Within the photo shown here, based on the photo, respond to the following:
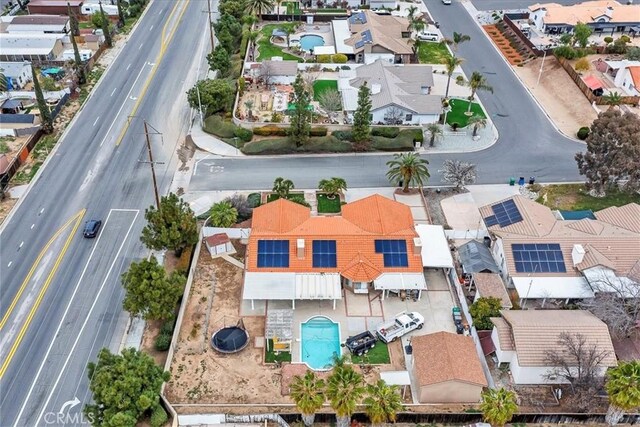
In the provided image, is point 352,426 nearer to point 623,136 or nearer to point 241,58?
point 623,136

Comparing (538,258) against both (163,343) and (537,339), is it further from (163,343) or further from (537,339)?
(163,343)

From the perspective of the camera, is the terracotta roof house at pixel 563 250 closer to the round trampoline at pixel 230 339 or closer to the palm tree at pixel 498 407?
the palm tree at pixel 498 407

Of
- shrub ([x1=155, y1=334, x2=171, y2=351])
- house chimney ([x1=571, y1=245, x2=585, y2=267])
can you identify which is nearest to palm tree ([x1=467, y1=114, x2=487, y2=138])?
house chimney ([x1=571, y1=245, x2=585, y2=267])

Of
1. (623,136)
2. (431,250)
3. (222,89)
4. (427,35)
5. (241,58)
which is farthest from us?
(427,35)

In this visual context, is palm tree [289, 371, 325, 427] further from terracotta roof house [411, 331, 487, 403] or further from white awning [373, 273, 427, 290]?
white awning [373, 273, 427, 290]

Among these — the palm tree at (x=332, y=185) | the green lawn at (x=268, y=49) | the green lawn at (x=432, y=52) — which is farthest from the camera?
the green lawn at (x=268, y=49)

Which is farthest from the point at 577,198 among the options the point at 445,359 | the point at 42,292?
the point at 42,292

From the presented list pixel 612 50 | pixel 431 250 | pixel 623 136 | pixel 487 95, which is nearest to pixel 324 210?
pixel 431 250

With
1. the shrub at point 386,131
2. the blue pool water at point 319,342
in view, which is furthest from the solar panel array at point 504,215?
the shrub at point 386,131
